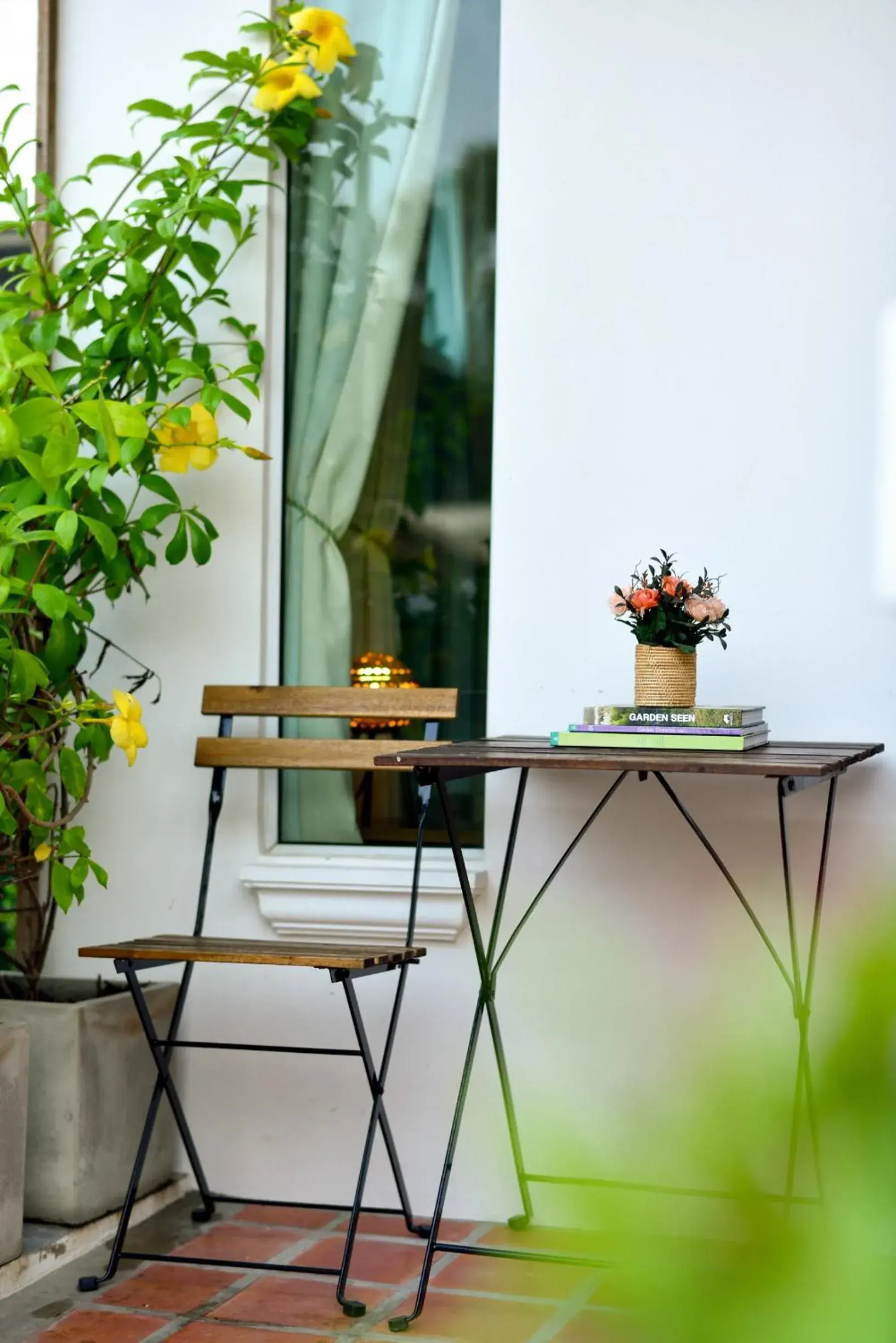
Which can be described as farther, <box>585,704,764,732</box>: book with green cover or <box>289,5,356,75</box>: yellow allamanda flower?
<box>289,5,356,75</box>: yellow allamanda flower

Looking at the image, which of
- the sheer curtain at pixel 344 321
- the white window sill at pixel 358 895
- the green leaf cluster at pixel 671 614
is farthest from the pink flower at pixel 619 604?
the sheer curtain at pixel 344 321

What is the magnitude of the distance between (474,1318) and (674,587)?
1236 millimetres

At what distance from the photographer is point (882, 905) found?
1.31 ft

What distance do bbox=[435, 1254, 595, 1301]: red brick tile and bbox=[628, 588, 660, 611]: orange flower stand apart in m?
1.10

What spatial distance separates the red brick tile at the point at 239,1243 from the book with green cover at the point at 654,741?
1.09 metres

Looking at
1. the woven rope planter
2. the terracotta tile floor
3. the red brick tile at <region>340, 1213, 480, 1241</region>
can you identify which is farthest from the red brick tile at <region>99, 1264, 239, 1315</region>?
the woven rope planter

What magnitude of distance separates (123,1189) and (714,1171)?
2572 millimetres

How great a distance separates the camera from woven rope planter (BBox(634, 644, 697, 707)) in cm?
243

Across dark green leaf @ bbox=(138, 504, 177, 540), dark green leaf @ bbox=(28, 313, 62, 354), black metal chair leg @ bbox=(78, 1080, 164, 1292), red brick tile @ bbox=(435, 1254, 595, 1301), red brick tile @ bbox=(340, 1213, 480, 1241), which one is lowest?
red brick tile @ bbox=(340, 1213, 480, 1241)

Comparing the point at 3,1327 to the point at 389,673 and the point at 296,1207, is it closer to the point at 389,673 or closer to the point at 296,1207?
the point at 296,1207

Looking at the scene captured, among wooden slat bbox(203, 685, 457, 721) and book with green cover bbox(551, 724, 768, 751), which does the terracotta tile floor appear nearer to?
book with green cover bbox(551, 724, 768, 751)

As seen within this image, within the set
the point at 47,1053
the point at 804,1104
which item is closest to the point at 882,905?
the point at 804,1104

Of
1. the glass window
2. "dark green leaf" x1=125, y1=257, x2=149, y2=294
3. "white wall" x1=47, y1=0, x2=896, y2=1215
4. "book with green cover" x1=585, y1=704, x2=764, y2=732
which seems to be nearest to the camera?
"book with green cover" x1=585, y1=704, x2=764, y2=732

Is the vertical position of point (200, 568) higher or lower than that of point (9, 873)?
higher
